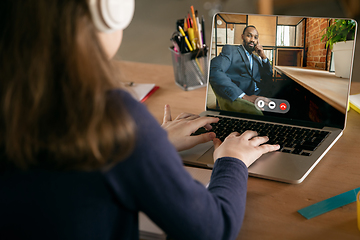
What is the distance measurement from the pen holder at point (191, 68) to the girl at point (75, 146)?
75 centimetres

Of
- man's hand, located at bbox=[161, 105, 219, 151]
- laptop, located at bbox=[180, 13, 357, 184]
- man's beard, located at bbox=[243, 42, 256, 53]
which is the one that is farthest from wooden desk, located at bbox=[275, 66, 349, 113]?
man's hand, located at bbox=[161, 105, 219, 151]

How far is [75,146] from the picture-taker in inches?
13.6

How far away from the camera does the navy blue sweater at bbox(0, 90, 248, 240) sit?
375 millimetres

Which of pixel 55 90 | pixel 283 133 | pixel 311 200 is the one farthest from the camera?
pixel 283 133

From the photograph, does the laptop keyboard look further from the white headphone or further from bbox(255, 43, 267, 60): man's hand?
the white headphone

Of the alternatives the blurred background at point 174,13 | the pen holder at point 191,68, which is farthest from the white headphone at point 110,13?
the blurred background at point 174,13

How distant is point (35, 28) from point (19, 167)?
0.16 m

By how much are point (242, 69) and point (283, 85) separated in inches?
4.8

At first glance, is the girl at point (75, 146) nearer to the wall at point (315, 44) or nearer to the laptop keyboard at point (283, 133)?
the laptop keyboard at point (283, 133)

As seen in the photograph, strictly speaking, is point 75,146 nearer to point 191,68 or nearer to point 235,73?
point 235,73

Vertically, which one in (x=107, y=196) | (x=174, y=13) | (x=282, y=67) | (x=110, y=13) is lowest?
(x=107, y=196)

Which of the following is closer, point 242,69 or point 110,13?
point 110,13

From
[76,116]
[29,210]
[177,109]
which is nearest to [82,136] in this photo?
[76,116]

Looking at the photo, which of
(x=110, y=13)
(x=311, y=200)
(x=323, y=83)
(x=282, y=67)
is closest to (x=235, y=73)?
(x=282, y=67)
